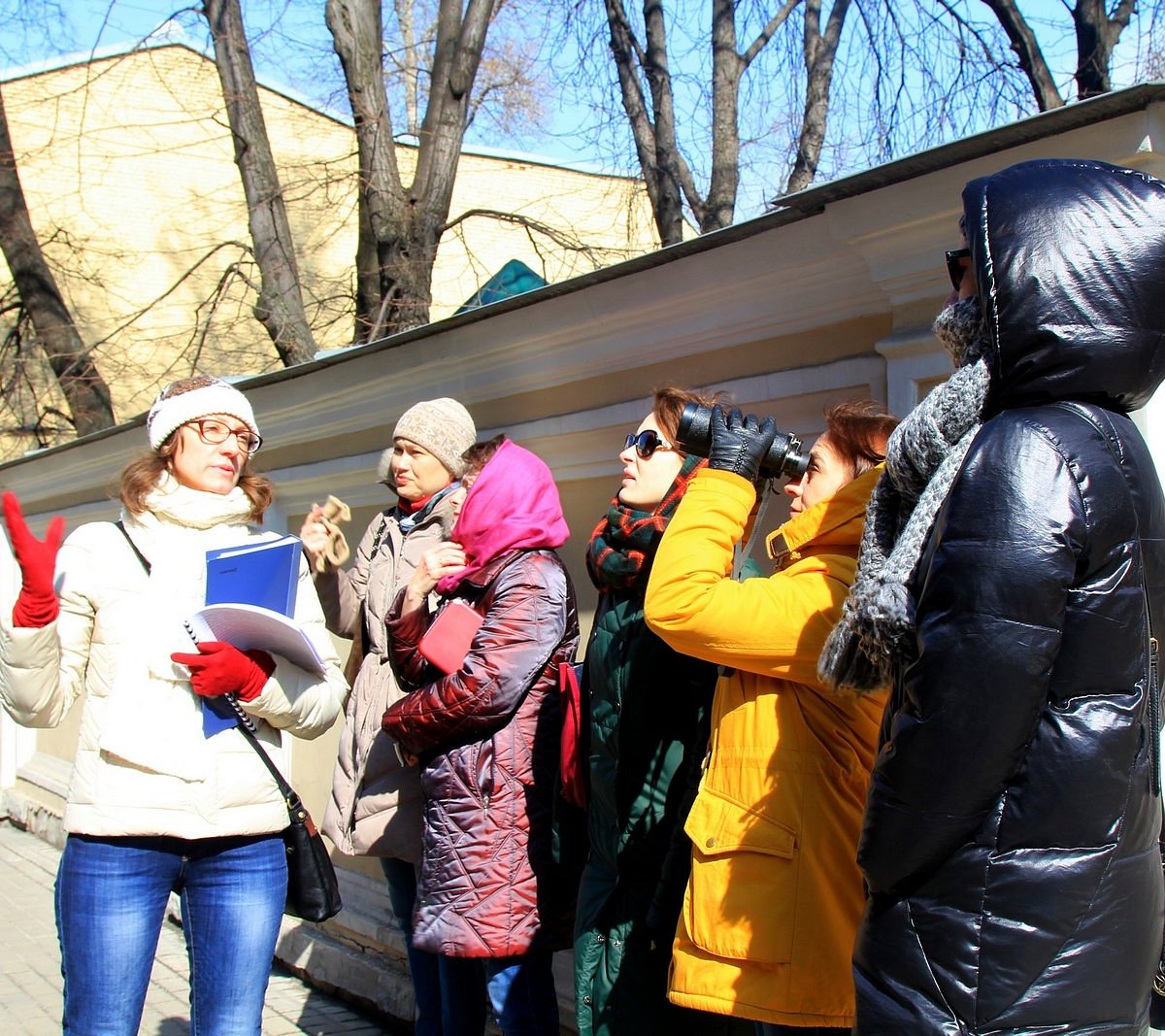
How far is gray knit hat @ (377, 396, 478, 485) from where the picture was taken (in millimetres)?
3568

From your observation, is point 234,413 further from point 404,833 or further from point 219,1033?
point 219,1033

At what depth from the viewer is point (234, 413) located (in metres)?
2.99

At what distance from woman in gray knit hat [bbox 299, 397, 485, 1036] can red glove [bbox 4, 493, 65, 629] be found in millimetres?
902

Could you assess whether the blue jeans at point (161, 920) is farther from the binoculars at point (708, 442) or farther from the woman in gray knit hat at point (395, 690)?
the binoculars at point (708, 442)

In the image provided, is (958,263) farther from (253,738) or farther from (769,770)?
(253,738)

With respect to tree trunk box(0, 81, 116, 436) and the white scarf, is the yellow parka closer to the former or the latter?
the white scarf

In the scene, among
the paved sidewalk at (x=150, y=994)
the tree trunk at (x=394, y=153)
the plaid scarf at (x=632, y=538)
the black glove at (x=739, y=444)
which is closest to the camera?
the black glove at (x=739, y=444)

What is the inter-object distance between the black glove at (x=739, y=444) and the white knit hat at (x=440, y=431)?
1.46 m

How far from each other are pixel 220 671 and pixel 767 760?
3.99 ft

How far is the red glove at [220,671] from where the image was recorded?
2.65m

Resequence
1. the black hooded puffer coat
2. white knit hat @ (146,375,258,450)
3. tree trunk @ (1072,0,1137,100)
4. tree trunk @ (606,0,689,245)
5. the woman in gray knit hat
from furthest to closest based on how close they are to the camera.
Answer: tree trunk @ (606,0,689,245)
tree trunk @ (1072,0,1137,100)
the woman in gray knit hat
white knit hat @ (146,375,258,450)
the black hooded puffer coat

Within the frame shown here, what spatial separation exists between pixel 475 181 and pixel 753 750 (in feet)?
52.0

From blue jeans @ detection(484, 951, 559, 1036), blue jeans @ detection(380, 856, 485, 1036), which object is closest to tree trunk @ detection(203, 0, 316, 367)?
blue jeans @ detection(380, 856, 485, 1036)

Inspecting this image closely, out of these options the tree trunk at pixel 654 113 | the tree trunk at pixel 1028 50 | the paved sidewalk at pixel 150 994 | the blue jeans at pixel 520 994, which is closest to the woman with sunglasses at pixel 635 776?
the blue jeans at pixel 520 994
